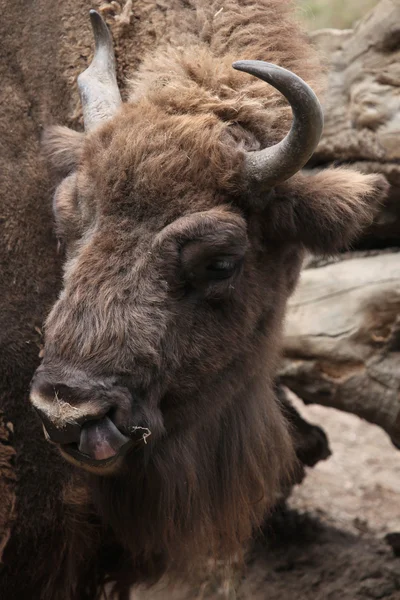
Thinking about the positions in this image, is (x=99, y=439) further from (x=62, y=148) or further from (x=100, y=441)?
(x=62, y=148)

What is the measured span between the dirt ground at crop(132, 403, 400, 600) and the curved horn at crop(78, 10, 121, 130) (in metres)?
3.00

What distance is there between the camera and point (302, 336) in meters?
5.89

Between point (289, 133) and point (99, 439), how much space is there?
1512 millimetres

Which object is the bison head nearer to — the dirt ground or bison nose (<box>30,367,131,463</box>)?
bison nose (<box>30,367,131,463</box>)

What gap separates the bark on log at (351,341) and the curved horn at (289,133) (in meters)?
2.14

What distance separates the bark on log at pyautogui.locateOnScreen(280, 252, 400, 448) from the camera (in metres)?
5.57

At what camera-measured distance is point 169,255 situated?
3576mm

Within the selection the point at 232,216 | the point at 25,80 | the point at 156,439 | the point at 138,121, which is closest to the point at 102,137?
the point at 138,121

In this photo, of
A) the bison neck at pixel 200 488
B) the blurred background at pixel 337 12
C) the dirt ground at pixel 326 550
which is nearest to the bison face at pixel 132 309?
the bison neck at pixel 200 488

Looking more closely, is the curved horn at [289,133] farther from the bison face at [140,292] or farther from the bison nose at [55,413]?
the bison nose at [55,413]

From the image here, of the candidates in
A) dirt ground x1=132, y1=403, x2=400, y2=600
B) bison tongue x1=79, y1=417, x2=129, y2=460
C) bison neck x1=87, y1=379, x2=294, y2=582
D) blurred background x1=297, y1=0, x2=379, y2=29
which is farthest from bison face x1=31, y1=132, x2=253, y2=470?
blurred background x1=297, y1=0, x2=379, y2=29

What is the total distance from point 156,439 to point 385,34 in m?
3.50

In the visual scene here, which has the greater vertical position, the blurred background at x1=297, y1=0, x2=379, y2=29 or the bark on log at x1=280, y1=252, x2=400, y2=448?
the blurred background at x1=297, y1=0, x2=379, y2=29

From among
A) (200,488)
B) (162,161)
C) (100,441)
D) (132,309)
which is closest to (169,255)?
(132,309)
